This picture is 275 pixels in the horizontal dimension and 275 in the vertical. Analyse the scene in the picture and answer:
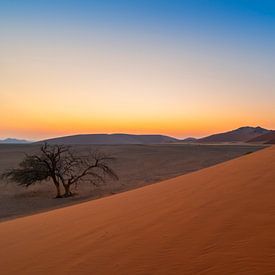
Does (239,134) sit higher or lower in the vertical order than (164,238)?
higher

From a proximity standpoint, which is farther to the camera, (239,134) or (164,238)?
(239,134)

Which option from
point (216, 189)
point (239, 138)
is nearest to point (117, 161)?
point (216, 189)

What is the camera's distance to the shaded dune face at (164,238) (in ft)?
13.5

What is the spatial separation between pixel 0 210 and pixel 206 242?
15.8m

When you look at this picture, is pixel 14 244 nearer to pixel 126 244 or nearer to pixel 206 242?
pixel 126 244

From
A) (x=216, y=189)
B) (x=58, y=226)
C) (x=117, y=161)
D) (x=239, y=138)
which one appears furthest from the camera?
(x=239, y=138)

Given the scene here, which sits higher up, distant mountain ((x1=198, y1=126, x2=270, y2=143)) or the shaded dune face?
distant mountain ((x1=198, y1=126, x2=270, y2=143))

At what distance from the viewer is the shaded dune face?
13.5 ft

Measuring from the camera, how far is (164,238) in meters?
5.07

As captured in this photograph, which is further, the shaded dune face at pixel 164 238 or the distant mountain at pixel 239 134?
the distant mountain at pixel 239 134

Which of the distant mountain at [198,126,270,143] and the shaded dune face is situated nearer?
the shaded dune face

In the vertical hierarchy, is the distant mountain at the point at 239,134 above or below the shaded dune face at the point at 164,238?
above

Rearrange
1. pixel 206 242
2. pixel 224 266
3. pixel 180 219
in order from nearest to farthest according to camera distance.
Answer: pixel 224 266 < pixel 206 242 < pixel 180 219

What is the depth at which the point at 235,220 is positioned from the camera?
520 cm
